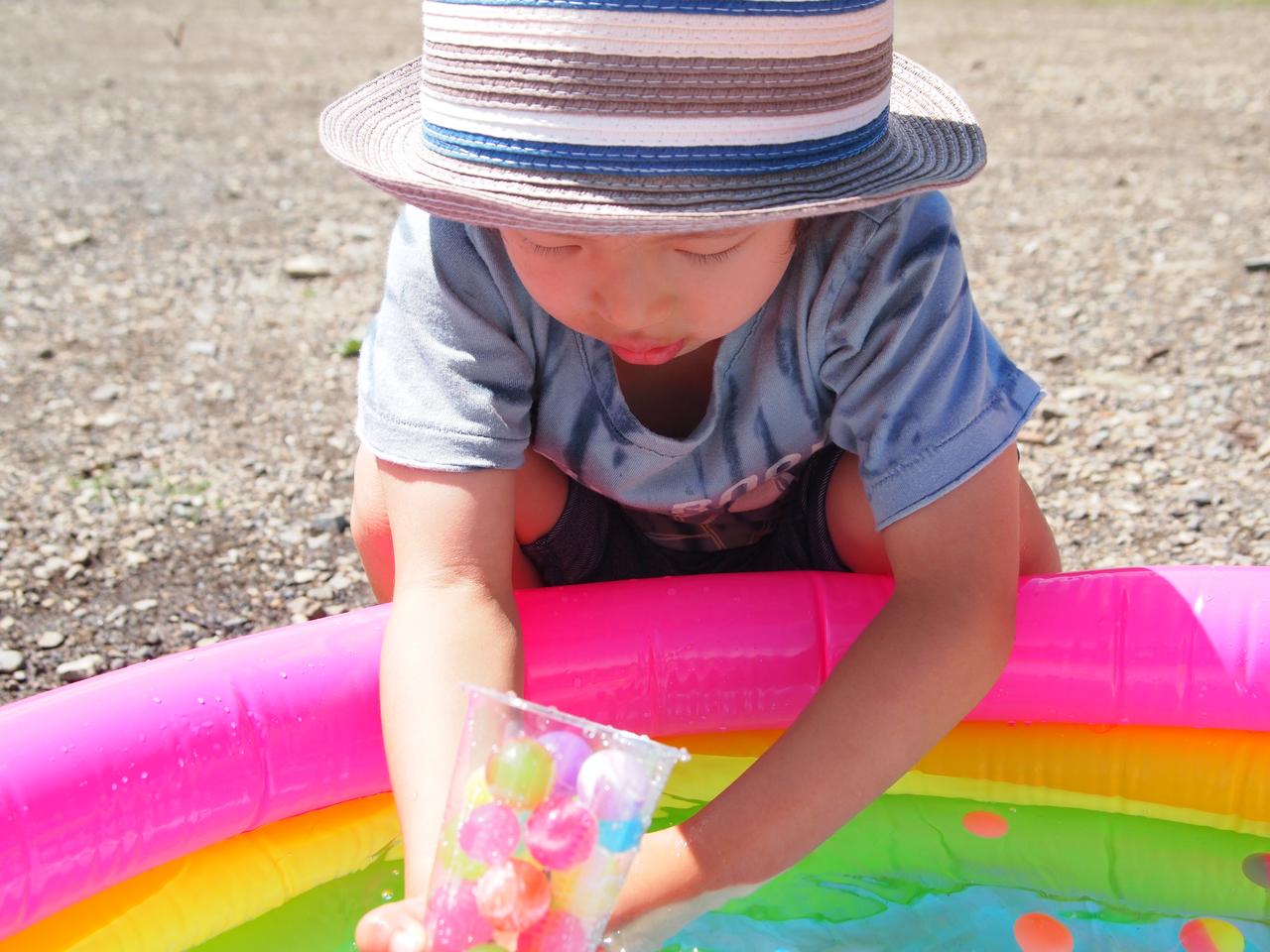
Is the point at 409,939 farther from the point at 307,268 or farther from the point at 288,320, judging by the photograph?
the point at 307,268

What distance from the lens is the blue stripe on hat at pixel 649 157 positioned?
48.2 inches

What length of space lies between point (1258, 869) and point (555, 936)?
1.04 m

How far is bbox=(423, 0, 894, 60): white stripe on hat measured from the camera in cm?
120

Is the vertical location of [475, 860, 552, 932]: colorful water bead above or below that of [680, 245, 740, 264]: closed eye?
below

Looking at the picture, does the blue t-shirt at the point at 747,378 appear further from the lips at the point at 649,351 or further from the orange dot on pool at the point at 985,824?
the orange dot on pool at the point at 985,824

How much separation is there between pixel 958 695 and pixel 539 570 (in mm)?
683

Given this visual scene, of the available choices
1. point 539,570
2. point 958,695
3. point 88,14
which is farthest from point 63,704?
point 88,14

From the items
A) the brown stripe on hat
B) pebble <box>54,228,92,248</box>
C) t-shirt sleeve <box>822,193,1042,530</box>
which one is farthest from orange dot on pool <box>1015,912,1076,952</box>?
pebble <box>54,228,92,248</box>

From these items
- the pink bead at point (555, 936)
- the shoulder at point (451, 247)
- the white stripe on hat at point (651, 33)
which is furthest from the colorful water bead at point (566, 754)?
the shoulder at point (451, 247)

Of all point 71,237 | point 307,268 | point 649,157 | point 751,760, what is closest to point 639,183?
point 649,157

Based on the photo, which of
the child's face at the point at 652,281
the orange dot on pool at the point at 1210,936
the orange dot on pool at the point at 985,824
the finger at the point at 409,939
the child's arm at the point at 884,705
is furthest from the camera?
the orange dot on pool at the point at 985,824

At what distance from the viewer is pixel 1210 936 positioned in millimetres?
1644

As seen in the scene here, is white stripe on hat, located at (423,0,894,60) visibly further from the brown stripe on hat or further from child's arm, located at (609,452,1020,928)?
child's arm, located at (609,452,1020,928)

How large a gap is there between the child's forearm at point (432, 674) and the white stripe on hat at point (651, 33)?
60cm
